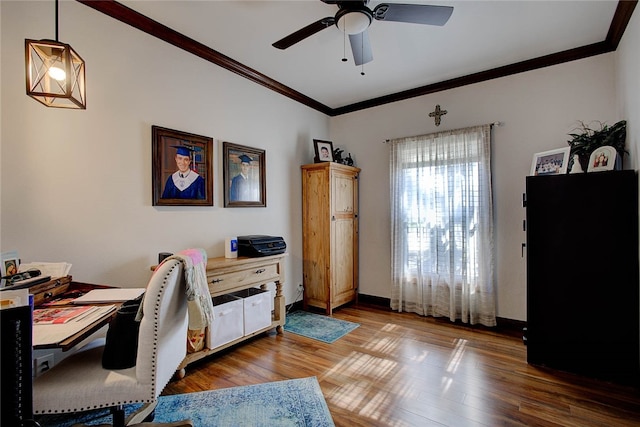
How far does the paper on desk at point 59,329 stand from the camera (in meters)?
1.20

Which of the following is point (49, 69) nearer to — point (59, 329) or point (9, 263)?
point (9, 263)

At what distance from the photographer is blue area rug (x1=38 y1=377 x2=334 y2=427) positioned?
6.08ft

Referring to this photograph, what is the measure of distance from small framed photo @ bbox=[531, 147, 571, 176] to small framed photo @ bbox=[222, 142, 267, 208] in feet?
9.07

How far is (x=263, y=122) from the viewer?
3564 millimetres

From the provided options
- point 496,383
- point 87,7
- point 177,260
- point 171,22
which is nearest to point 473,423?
point 496,383

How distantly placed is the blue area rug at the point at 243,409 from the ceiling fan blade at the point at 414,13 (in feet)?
8.49

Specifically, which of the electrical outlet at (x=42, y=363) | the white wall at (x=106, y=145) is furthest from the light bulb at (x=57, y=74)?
the electrical outlet at (x=42, y=363)

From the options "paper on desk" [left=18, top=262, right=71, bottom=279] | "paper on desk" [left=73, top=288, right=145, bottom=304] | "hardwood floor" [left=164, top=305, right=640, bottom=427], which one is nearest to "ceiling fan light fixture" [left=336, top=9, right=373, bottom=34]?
"paper on desk" [left=73, top=288, right=145, bottom=304]

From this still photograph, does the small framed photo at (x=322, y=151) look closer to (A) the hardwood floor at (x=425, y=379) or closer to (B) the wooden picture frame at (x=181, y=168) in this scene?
(B) the wooden picture frame at (x=181, y=168)

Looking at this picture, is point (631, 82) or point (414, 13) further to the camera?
point (631, 82)

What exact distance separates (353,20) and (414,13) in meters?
0.39

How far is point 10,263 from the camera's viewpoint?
1.71 m

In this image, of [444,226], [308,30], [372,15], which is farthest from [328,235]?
[372,15]

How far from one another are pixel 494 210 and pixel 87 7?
403 centimetres
